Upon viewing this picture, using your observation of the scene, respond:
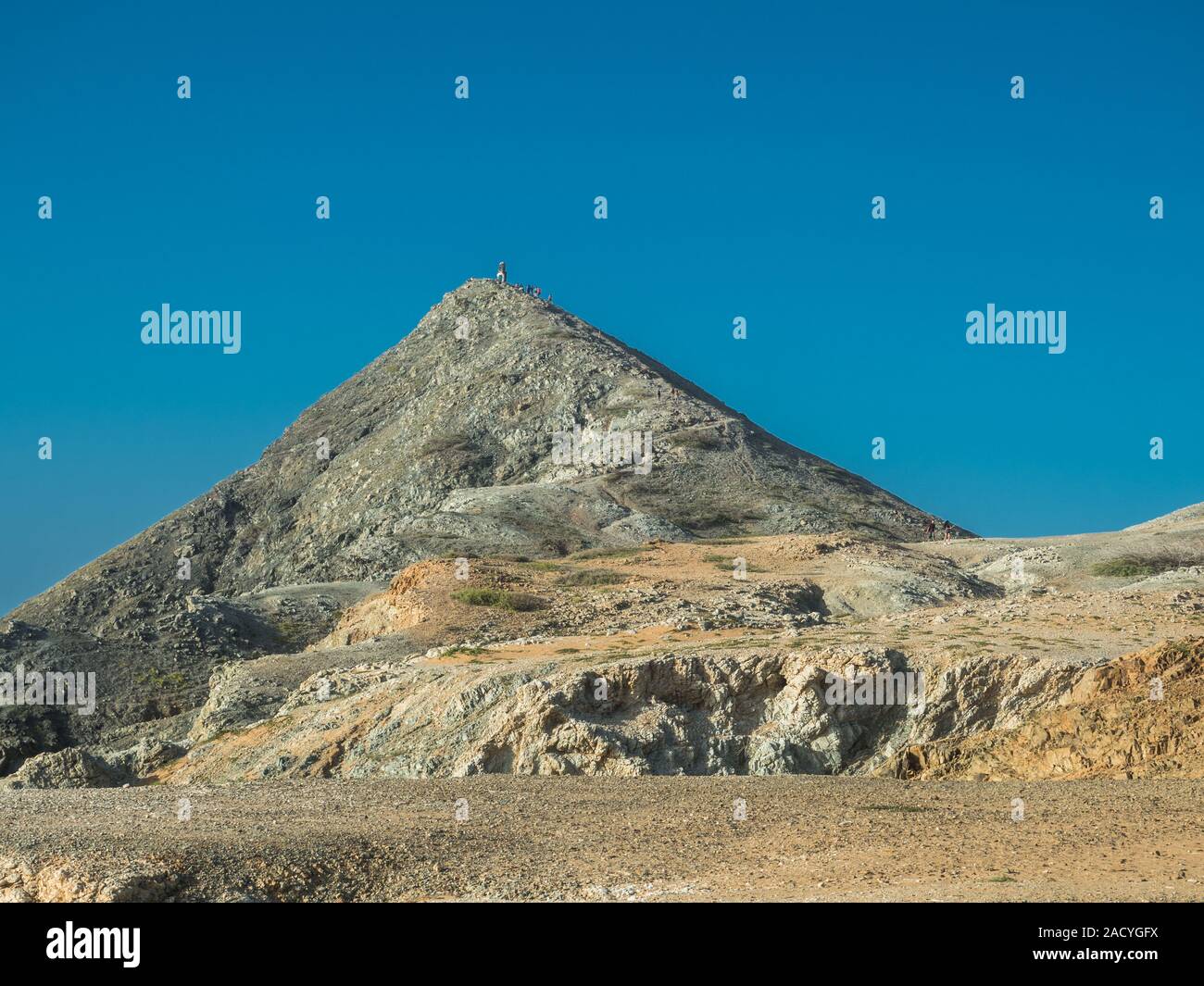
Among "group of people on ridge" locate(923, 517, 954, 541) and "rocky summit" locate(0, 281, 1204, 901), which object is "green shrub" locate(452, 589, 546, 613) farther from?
"group of people on ridge" locate(923, 517, 954, 541)

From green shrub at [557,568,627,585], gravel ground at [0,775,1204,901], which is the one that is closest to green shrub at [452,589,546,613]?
green shrub at [557,568,627,585]

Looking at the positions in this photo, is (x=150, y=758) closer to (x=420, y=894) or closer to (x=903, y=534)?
(x=420, y=894)

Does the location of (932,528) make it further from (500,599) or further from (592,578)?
(500,599)

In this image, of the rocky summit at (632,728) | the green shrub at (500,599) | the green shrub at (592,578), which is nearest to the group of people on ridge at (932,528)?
the rocky summit at (632,728)

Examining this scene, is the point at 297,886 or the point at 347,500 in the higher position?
the point at 347,500

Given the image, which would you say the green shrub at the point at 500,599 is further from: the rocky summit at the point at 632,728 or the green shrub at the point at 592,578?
the green shrub at the point at 592,578
